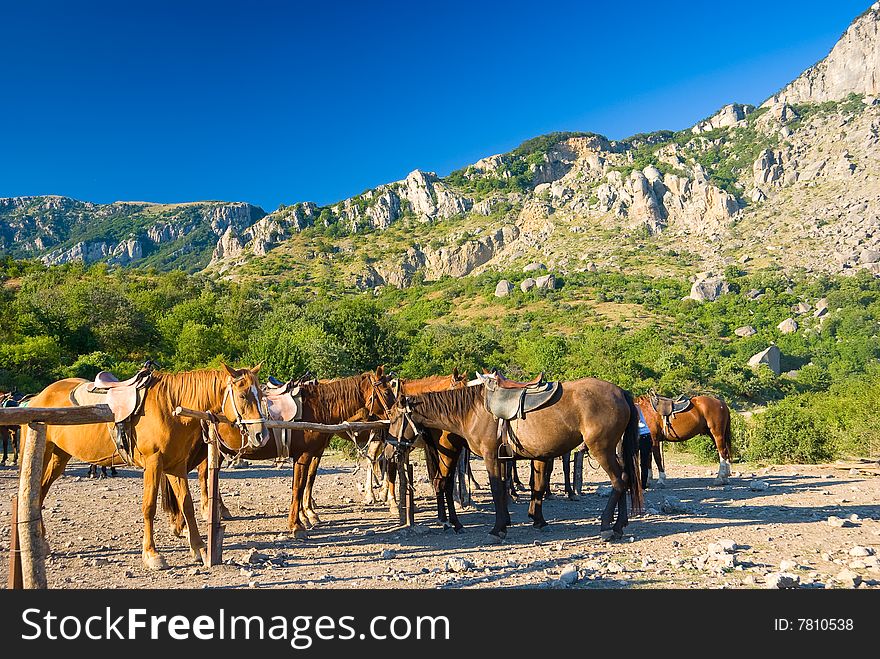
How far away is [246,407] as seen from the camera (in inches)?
240

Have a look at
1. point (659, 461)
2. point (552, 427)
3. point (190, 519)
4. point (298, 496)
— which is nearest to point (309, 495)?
point (298, 496)

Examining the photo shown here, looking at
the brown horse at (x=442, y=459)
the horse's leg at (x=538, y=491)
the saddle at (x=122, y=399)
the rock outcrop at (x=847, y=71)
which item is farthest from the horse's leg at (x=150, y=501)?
the rock outcrop at (x=847, y=71)

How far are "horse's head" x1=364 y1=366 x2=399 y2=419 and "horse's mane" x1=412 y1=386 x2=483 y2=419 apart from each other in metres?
0.48

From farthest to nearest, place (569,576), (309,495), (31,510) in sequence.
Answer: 1. (309,495)
2. (569,576)
3. (31,510)

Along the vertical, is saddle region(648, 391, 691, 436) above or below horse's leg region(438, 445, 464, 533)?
above

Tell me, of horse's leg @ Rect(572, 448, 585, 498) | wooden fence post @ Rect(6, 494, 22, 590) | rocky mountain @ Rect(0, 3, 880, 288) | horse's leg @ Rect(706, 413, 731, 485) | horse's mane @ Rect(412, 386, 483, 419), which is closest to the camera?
wooden fence post @ Rect(6, 494, 22, 590)

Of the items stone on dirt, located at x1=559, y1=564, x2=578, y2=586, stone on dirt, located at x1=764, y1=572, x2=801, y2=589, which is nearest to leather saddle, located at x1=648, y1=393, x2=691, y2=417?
stone on dirt, located at x1=764, y1=572, x2=801, y2=589

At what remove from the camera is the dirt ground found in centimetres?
544

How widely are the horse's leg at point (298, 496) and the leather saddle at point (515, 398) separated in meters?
2.95

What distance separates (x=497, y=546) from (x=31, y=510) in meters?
5.07

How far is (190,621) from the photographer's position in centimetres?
408

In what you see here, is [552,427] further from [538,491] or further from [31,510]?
[31,510]

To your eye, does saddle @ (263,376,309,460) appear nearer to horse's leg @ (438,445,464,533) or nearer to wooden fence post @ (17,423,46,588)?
horse's leg @ (438,445,464,533)

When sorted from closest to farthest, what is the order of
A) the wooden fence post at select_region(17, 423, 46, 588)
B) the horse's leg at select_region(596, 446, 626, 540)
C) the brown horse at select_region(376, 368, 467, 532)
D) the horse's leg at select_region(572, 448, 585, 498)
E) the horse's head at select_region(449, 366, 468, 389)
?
the wooden fence post at select_region(17, 423, 46, 588) → the horse's leg at select_region(596, 446, 626, 540) → the brown horse at select_region(376, 368, 467, 532) → the horse's head at select_region(449, 366, 468, 389) → the horse's leg at select_region(572, 448, 585, 498)
